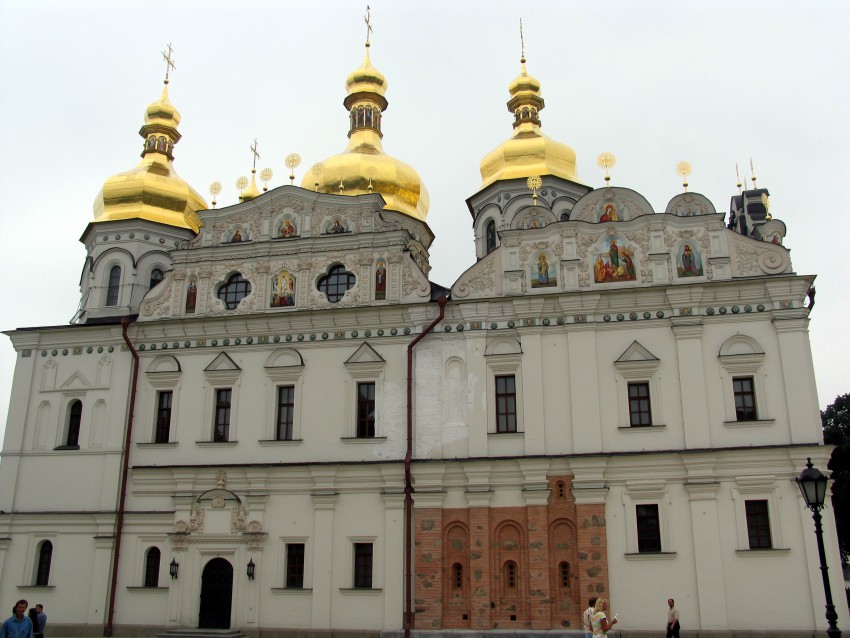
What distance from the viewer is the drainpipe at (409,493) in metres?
19.5

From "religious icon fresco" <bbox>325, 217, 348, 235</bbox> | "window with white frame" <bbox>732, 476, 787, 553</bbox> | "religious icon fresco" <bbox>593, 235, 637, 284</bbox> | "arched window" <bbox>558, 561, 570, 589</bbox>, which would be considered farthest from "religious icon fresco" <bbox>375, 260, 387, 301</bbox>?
"window with white frame" <bbox>732, 476, 787, 553</bbox>

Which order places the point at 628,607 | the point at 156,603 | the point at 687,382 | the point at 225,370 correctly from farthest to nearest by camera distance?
the point at 225,370, the point at 156,603, the point at 687,382, the point at 628,607

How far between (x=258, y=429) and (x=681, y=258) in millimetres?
11509

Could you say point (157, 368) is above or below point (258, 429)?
above

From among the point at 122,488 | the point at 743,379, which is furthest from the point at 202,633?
the point at 743,379

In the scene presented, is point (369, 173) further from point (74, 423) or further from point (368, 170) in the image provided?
point (74, 423)

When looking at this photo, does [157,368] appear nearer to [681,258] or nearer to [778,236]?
[681,258]

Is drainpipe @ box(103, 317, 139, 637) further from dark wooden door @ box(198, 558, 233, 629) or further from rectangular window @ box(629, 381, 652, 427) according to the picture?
rectangular window @ box(629, 381, 652, 427)

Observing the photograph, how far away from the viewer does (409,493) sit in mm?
20328

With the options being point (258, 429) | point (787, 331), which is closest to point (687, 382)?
point (787, 331)

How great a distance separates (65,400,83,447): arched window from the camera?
76.6ft

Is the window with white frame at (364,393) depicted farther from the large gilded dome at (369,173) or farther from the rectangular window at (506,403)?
the large gilded dome at (369,173)

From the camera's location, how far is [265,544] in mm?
20953

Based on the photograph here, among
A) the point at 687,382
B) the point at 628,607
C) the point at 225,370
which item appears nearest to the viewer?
the point at 628,607
